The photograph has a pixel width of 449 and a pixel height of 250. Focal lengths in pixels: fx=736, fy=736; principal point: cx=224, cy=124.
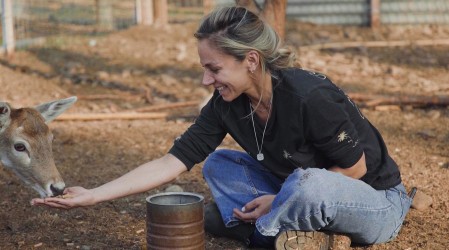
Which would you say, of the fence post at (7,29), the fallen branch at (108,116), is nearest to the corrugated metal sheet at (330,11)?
the fence post at (7,29)

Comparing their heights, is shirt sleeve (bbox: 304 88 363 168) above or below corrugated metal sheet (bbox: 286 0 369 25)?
above

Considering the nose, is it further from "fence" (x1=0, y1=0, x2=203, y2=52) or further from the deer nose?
"fence" (x1=0, y1=0, x2=203, y2=52)

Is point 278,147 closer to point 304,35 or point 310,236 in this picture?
point 310,236

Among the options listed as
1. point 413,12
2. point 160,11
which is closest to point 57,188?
point 160,11

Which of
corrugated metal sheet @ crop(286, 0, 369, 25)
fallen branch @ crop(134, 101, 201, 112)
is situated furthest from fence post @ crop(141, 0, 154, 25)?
fallen branch @ crop(134, 101, 201, 112)

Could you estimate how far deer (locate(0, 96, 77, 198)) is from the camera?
4.44 metres

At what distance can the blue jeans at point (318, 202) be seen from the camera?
11.4 ft

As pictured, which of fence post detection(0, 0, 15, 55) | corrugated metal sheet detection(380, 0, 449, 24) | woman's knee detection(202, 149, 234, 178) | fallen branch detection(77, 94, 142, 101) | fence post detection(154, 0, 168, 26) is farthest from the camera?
fence post detection(154, 0, 168, 26)

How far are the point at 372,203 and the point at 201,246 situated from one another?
0.88m

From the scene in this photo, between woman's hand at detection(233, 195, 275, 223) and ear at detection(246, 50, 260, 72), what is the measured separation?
690 mm

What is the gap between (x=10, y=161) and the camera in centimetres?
457

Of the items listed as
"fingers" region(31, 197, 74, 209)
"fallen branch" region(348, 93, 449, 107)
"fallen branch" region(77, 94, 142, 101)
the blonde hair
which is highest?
A: the blonde hair

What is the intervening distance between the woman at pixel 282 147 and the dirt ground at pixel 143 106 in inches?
15.3

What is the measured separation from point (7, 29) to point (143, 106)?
11.2 feet
